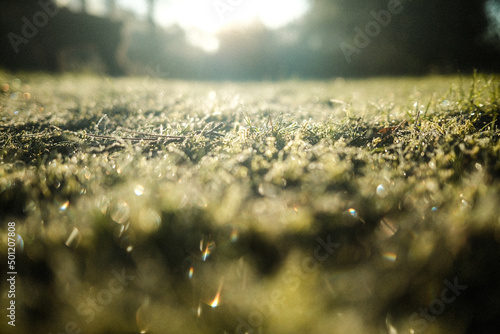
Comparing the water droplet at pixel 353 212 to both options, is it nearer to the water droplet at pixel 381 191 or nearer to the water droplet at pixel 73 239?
the water droplet at pixel 381 191

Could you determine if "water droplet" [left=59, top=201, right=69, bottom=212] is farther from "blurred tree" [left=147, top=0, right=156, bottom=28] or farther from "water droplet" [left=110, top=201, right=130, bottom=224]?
"blurred tree" [left=147, top=0, right=156, bottom=28]

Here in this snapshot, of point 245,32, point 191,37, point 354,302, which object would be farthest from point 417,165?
point 191,37

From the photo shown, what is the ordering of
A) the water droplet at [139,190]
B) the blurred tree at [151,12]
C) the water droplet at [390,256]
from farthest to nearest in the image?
1. the blurred tree at [151,12]
2. the water droplet at [139,190]
3. the water droplet at [390,256]

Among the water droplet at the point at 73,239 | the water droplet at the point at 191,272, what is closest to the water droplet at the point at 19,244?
the water droplet at the point at 73,239

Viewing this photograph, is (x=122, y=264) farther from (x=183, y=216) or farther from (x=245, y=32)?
(x=245, y=32)

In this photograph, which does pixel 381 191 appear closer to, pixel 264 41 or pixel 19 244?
pixel 19 244

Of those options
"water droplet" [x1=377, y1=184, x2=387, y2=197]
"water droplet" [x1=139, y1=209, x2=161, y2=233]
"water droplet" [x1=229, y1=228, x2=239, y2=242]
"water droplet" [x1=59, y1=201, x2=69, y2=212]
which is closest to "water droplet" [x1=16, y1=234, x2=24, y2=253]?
"water droplet" [x1=59, y1=201, x2=69, y2=212]

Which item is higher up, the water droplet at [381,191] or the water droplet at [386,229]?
the water droplet at [381,191]
